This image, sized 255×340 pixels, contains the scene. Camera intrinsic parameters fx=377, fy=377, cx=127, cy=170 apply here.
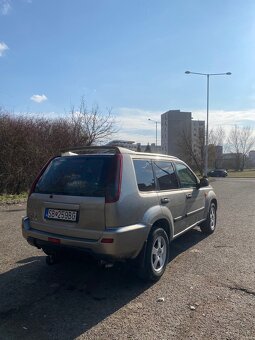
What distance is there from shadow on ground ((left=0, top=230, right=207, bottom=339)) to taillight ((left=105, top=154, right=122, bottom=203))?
108cm

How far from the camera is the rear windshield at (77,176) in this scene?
471 cm

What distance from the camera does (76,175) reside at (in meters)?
4.94

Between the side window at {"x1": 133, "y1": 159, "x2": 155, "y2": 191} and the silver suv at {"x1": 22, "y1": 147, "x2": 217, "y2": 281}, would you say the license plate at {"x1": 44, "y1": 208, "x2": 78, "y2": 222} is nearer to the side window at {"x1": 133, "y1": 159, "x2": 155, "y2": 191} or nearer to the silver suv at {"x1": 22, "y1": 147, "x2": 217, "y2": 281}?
the silver suv at {"x1": 22, "y1": 147, "x2": 217, "y2": 281}

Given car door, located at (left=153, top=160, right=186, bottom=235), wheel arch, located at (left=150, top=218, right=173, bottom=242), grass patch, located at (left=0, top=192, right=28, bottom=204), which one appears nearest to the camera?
A: wheel arch, located at (left=150, top=218, right=173, bottom=242)

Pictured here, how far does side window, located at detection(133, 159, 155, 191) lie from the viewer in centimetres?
507

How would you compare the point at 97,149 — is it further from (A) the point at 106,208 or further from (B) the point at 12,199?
(B) the point at 12,199

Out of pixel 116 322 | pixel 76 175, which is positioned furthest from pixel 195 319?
pixel 76 175

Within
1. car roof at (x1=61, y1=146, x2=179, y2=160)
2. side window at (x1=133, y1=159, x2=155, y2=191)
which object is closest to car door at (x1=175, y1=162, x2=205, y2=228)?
car roof at (x1=61, y1=146, x2=179, y2=160)

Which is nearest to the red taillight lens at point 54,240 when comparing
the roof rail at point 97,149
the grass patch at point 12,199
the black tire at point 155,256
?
the black tire at point 155,256

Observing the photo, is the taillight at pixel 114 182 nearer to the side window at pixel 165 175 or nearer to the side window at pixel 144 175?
the side window at pixel 144 175

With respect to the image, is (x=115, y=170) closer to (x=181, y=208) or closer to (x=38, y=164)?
(x=181, y=208)

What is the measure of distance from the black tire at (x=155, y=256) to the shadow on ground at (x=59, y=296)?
0.61ft

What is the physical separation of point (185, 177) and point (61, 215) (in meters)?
2.79

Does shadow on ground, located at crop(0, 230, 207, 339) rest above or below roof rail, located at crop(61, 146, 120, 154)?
below
